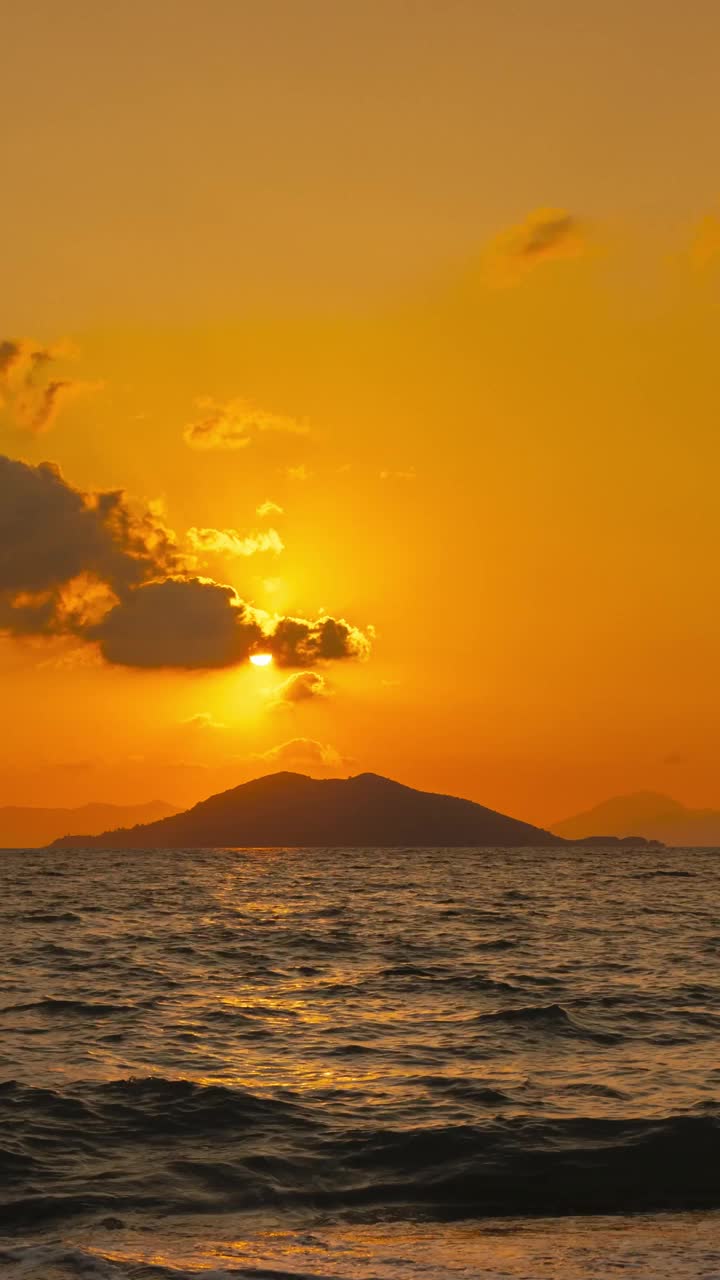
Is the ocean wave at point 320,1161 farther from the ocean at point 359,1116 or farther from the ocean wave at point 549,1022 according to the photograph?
the ocean wave at point 549,1022

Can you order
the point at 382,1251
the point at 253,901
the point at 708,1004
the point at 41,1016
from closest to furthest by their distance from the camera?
1. the point at 382,1251
2. the point at 41,1016
3. the point at 708,1004
4. the point at 253,901

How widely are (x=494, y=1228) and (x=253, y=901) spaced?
64.0 meters

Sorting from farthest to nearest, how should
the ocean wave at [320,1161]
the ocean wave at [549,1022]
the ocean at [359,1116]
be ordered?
1. the ocean wave at [549,1022]
2. the ocean wave at [320,1161]
3. the ocean at [359,1116]

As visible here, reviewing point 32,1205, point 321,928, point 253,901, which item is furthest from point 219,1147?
point 253,901

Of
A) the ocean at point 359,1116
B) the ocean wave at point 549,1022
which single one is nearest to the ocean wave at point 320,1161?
the ocean at point 359,1116

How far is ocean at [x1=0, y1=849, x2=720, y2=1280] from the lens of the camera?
39.0ft

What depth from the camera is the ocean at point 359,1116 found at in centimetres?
1188

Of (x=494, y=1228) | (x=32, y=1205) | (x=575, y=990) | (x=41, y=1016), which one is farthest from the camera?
(x=575, y=990)

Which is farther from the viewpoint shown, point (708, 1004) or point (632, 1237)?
point (708, 1004)

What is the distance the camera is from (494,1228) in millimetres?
12727

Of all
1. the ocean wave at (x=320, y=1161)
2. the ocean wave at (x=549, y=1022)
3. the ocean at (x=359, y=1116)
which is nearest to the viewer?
the ocean at (x=359, y=1116)

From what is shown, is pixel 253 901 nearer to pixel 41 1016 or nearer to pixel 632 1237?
pixel 41 1016

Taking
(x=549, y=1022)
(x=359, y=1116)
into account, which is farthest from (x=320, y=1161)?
(x=549, y=1022)

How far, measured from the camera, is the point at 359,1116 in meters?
17.6
